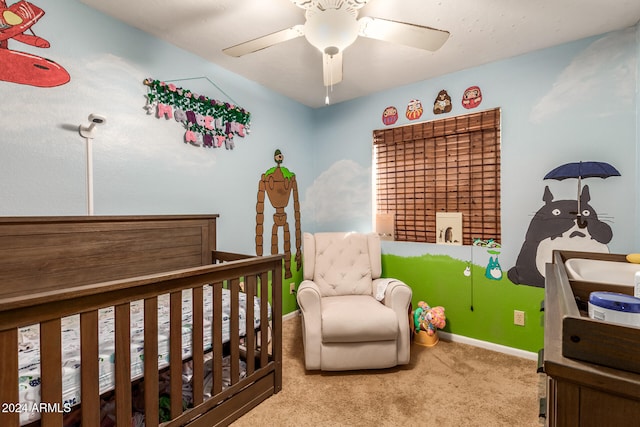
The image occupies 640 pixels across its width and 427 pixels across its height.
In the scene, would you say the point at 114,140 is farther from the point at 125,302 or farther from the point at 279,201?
the point at 279,201

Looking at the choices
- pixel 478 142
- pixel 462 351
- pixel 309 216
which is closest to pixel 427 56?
pixel 478 142

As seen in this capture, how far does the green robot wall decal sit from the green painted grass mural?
1045mm

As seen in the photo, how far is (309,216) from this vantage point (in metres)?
3.36

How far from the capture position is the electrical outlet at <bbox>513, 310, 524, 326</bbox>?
2.28 m

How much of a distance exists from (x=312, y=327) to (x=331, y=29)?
66.5 inches

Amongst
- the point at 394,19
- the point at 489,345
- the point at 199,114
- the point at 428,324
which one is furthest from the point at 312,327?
the point at 394,19

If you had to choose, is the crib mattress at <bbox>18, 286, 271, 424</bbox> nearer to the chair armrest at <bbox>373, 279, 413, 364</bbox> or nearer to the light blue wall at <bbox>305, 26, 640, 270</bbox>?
the chair armrest at <bbox>373, 279, 413, 364</bbox>

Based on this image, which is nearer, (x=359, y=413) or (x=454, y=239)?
(x=359, y=413)

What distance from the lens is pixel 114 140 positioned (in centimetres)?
185

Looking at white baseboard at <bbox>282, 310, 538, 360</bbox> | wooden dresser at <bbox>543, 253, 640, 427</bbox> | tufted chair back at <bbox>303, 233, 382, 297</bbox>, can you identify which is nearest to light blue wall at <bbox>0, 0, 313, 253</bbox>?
tufted chair back at <bbox>303, 233, 382, 297</bbox>

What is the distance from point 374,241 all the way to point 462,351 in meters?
1.08

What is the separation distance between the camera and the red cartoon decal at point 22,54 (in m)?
1.47

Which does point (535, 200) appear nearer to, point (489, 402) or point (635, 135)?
point (635, 135)

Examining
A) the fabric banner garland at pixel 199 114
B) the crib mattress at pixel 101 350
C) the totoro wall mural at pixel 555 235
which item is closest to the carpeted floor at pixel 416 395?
the crib mattress at pixel 101 350
